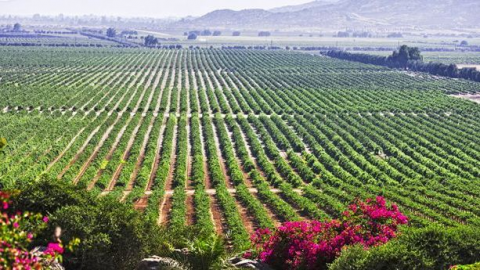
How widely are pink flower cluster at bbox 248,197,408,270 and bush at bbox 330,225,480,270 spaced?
1030mm

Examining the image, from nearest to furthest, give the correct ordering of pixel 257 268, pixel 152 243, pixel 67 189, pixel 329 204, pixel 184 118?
1. pixel 257 268
2. pixel 152 243
3. pixel 67 189
4. pixel 329 204
5. pixel 184 118

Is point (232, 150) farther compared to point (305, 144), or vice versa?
point (305, 144)

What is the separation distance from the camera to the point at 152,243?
66.0 feet

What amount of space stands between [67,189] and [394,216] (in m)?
11.2

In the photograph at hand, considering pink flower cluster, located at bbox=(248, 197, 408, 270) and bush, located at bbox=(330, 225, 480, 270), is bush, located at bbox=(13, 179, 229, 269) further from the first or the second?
Answer: bush, located at bbox=(330, 225, 480, 270)

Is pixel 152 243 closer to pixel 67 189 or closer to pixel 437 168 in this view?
pixel 67 189

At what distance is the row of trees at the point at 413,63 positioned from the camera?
11902 cm

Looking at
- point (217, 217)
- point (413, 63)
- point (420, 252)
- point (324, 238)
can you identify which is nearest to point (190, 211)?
point (217, 217)

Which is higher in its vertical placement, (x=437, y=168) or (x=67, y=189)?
(x=67, y=189)

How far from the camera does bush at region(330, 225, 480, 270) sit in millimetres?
16969

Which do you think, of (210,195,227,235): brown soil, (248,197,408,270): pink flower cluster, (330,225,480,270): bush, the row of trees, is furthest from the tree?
(330,225,480,270): bush

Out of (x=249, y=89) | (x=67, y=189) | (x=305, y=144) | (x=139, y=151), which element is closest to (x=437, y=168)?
(x=305, y=144)

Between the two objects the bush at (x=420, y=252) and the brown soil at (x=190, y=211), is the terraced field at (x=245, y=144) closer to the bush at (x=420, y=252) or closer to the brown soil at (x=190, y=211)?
the brown soil at (x=190, y=211)

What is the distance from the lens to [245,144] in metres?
56.6
